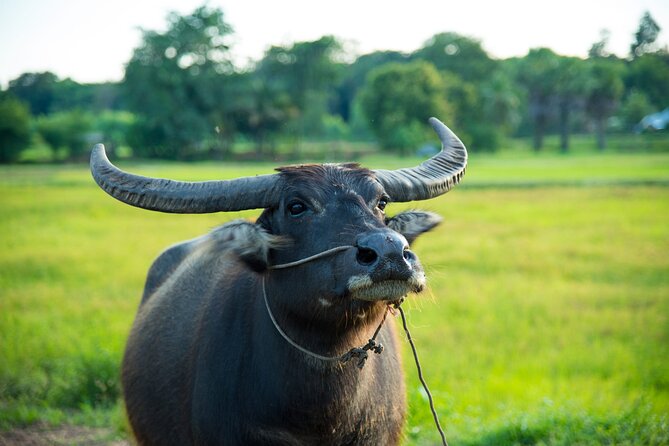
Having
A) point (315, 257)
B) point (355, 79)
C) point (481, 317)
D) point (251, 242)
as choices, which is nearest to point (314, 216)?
point (315, 257)

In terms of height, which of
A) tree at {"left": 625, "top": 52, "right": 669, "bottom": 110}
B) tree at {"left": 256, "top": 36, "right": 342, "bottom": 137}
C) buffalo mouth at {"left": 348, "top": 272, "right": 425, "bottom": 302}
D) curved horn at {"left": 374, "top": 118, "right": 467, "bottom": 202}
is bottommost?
buffalo mouth at {"left": 348, "top": 272, "right": 425, "bottom": 302}

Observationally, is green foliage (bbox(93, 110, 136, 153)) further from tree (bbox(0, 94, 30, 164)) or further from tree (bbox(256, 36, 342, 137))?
tree (bbox(0, 94, 30, 164))

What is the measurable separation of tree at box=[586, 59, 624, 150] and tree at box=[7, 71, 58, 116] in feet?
49.2

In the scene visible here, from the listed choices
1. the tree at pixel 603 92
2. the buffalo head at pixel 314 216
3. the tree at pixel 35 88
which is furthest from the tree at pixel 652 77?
the buffalo head at pixel 314 216

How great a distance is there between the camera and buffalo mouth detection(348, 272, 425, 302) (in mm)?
2348

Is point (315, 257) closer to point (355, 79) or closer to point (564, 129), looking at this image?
point (564, 129)

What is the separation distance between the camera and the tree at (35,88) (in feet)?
40.3

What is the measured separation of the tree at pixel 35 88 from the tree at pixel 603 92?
1500cm

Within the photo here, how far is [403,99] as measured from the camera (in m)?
60.3

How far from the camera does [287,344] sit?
9.19 feet

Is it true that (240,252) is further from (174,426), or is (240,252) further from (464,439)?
(464,439)

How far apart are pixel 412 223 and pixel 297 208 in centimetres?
58

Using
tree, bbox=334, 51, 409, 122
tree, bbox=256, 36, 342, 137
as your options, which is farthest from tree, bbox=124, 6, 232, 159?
tree, bbox=334, 51, 409, 122

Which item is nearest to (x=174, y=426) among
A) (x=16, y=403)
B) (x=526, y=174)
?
(x=16, y=403)
